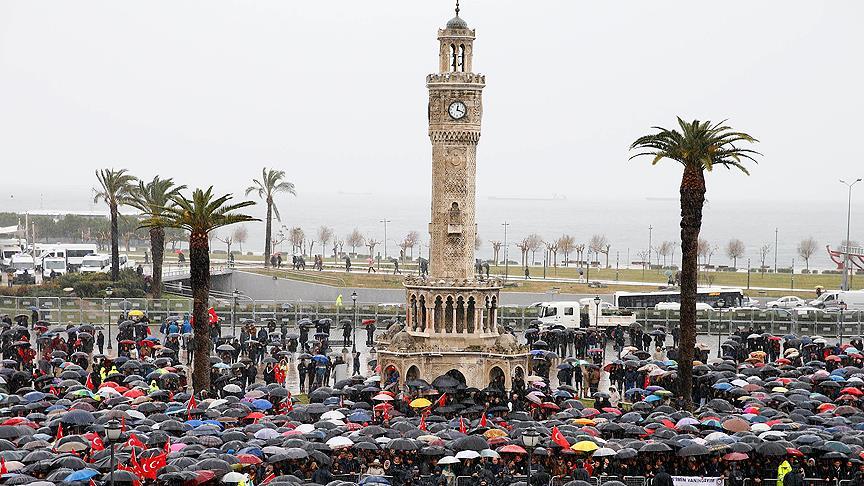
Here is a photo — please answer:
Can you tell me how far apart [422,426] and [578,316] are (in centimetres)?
3554

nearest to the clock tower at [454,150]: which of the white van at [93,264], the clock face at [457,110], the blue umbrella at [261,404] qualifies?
the clock face at [457,110]

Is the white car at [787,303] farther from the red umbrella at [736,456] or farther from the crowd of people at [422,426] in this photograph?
the red umbrella at [736,456]

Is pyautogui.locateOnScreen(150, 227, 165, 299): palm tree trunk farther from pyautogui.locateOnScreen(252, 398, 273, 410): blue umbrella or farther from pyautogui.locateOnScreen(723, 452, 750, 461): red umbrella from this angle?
pyautogui.locateOnScreen(723, 452, 750, 461): red umbrella

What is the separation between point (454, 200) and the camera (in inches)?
2183

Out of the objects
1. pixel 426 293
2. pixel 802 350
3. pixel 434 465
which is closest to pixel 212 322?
pixel 426 293

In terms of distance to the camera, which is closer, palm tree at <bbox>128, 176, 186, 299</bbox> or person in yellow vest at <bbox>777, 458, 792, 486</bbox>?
person in yellow vest at <bbox>777, 458, 792, 486</bbox>

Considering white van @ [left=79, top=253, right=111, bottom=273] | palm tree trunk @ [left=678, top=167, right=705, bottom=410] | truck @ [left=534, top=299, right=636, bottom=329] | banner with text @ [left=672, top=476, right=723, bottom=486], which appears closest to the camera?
banner with text @ [left=672, top=476, right=723, bottom=486]

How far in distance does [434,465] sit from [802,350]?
29377 millimetres

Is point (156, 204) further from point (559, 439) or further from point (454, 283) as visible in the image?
point (559, 439)

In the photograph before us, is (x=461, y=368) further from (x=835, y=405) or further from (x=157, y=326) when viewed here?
(x=157, y=326)

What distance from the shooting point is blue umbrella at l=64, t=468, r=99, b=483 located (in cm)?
3012

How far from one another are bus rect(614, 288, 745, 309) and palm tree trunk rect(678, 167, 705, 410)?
27.8 meters

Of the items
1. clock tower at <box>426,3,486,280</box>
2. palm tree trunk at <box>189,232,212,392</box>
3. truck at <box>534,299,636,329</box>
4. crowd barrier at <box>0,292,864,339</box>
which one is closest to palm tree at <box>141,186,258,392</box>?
palm tree trunk at <box>189,232,212,392</box>

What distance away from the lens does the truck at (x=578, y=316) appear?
7250cm
